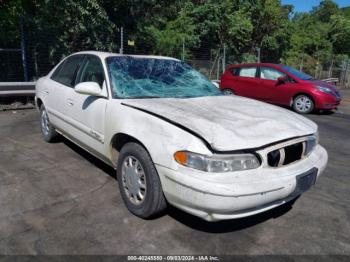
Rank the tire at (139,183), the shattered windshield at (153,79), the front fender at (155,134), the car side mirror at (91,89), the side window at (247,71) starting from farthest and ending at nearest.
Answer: the side window at (247,71) → the shattered windshield at (153,79) → the car side mirror at (91,89) → the tire at (139,183) → the front fender at (155,134)

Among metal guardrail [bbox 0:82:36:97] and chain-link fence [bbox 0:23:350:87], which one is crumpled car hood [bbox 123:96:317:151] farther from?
chain-link fence [bbox 0:23:350:87]

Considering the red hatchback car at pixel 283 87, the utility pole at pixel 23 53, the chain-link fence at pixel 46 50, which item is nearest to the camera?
the utility pole at pixel 23 53

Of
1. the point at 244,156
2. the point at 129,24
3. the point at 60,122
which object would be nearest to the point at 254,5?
Answer: the point at 129,24

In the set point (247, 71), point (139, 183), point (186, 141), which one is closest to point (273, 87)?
point (247, 71)

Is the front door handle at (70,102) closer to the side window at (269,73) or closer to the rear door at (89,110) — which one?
the rear door at (89,110)

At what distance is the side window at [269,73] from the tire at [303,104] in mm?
921

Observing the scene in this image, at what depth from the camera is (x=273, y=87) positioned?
9.88 metres

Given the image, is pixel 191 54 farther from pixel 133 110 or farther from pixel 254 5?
pixel 133 110

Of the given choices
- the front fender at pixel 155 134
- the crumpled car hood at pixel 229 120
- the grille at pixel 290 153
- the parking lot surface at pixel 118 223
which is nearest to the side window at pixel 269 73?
the parking lot surface at pixel 118 223

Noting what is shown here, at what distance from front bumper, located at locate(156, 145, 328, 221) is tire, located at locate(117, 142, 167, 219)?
118mm

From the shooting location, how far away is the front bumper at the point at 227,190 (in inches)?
92.8

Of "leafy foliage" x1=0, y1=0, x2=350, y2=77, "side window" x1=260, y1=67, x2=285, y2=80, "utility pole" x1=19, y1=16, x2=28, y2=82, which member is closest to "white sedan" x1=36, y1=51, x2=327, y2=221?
"utility pole" x1=19, y1=16, x2=28, y2=82

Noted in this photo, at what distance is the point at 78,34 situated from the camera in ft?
33.9

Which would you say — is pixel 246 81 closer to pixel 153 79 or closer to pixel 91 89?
pixel 153 79
